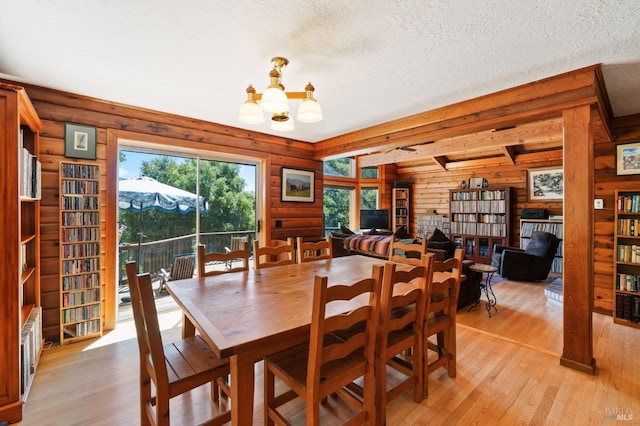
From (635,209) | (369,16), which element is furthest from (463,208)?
(369,16)

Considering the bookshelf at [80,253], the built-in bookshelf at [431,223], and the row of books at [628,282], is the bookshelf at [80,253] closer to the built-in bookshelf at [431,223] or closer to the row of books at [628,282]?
the row of books at [628,282]

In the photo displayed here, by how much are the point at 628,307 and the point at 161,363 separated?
4.56 metres

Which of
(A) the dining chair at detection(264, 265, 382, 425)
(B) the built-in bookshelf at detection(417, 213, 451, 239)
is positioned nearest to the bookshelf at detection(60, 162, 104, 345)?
(A) the dining chair at detection(264, 265, 382, 425)

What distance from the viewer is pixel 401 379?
214cm

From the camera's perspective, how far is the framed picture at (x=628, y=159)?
3262 mm

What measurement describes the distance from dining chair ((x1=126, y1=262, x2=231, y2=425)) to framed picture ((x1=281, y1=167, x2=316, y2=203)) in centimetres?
295

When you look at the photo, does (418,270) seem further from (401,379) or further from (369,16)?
(369,16)

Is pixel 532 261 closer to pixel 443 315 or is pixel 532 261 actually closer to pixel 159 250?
pixel 443 315

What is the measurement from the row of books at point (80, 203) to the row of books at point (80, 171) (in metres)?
0.20

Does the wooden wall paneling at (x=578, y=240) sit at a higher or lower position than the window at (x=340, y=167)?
lower

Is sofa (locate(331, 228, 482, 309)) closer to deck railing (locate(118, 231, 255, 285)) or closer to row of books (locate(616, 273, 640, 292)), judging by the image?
row of books (locate(616, 273, 640, 292))

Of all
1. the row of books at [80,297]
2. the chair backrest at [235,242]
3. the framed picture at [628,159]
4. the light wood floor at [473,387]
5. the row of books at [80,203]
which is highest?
the framed picture at [628,159]

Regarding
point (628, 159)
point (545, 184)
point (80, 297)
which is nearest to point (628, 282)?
point (628, 159)

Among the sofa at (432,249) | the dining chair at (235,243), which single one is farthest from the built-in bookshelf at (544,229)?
the dining chair at (235,243)
